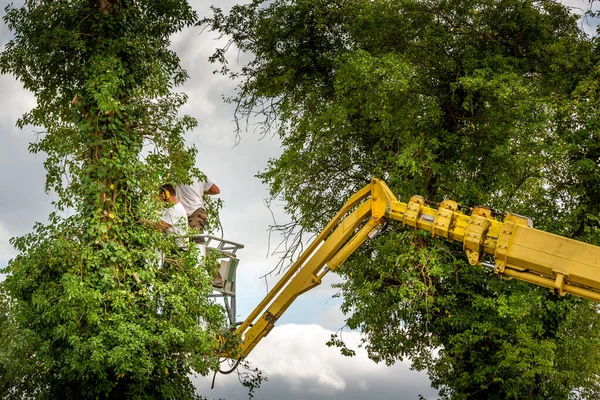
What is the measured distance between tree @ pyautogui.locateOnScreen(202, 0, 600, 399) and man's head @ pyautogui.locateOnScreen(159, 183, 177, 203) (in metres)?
4.42

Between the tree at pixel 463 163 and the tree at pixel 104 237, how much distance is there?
4.42 m

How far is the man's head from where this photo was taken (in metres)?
16.3

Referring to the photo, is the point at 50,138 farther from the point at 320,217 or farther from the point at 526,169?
the point at 526,169

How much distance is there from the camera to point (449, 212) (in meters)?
12.4

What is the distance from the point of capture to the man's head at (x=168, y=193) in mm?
16281

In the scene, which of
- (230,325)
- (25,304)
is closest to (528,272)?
(230,325)

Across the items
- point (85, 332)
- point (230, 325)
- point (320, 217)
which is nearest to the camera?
point (85, 332)

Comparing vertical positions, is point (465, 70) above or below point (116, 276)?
above

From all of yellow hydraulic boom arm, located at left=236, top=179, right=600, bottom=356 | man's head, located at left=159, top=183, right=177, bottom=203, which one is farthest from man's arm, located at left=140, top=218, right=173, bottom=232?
yellow hydraulic boom arm, located at left=236, top=179, right=600, bottom=356

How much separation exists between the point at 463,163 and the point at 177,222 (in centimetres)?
664

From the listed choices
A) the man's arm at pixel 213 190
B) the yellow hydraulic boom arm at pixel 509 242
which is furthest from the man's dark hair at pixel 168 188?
the yellow hydraulic boom arm at pixel 509 242

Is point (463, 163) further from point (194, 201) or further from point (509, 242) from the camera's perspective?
point (509, 242)

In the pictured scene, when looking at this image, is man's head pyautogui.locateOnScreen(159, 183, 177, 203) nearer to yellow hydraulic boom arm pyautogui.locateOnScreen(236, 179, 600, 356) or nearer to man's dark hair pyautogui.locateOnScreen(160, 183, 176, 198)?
man's dark hair pyautogui.locateOnScreen(160, 183, 176, 198)

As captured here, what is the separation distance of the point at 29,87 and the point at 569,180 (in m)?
10.5
